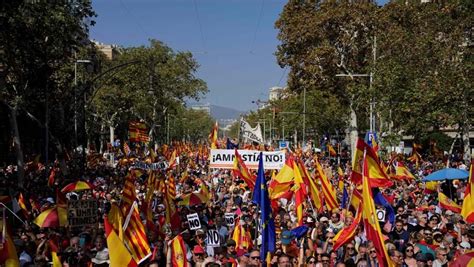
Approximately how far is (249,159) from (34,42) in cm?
828

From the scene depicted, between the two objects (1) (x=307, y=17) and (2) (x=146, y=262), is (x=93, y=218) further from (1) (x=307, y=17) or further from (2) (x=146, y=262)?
(1) (x=307, y=17)

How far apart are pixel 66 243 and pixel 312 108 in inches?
2253

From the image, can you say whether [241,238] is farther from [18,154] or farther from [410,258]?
[18,154]

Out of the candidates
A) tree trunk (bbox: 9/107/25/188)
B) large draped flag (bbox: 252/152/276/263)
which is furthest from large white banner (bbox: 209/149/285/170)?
tree trunk (bbox: 9/107/25/188)

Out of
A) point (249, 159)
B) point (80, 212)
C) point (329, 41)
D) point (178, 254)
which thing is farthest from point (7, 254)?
point (329, 41)

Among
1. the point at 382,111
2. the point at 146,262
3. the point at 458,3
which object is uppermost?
the point at 458,3

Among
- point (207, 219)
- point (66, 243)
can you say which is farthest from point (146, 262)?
point (207, 219)

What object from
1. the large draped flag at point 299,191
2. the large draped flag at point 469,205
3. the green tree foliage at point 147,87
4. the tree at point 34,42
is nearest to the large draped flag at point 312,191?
the large draped flag at point 299,191

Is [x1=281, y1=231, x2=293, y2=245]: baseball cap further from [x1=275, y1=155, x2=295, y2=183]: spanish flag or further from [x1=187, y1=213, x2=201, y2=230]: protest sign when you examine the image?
[x1=275, y1=155, x2=295, y2=183]: spanish flag

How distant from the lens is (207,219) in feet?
50.2

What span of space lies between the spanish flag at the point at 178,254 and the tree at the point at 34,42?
981 centimetres

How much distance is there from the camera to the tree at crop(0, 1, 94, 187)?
68.7 ft

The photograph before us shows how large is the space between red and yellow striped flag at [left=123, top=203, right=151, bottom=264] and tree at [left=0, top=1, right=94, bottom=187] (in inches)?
366

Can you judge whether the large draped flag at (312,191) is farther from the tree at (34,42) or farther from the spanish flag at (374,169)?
the tree at (34,42)
